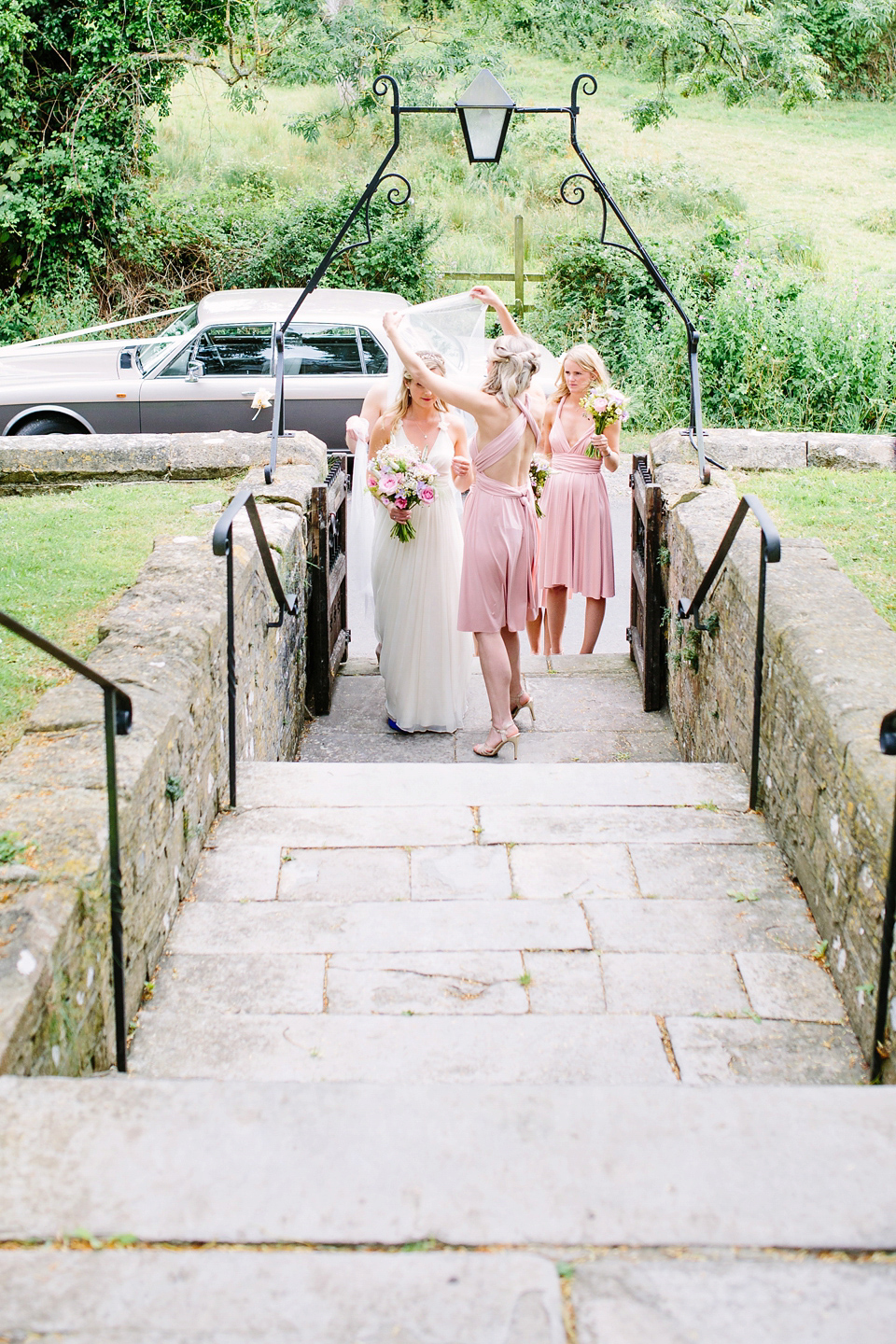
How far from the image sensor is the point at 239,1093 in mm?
2152

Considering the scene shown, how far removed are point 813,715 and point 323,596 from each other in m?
3.55

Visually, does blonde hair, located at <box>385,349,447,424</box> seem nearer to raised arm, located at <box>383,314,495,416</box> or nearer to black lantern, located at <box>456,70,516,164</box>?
raised arm, located at <box>383,314,495,416</box>

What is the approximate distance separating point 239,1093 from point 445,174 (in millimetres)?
19822

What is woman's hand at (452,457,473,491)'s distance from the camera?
5914 millimetres

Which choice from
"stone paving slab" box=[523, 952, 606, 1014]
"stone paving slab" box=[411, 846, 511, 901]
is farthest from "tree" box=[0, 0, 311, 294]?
"stone paving slab" box=[523, 952, 606, 1014]

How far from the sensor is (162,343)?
35.1 ft

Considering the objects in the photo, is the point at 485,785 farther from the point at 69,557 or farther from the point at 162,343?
the point at 162,343

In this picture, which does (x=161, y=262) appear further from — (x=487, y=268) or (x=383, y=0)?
(x=383, y=0)

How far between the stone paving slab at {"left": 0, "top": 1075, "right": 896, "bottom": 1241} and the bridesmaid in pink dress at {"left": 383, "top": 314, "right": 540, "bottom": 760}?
3.53 metres

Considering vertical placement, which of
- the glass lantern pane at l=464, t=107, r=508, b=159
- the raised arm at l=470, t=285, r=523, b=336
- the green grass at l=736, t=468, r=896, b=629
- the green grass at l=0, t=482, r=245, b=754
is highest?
the glass lantern pane at l=464, t=107, r=508, b=159

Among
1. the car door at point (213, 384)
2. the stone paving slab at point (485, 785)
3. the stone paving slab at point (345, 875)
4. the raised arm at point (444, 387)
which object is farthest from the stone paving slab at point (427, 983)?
the car door at point (213, 384)

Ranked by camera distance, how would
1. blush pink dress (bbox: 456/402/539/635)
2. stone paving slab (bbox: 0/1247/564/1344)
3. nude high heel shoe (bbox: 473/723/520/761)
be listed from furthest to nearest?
nude high heel shoe (bbox: 473/723/520/761)
blush pink dress (bbox: 456/402/539/635)
stone paving slab (bbox: 0/1247/564/1344)

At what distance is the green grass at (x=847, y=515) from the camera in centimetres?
569

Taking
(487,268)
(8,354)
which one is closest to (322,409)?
(8,354)
